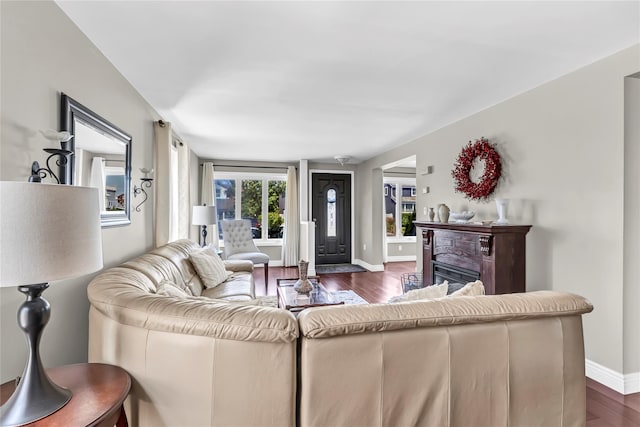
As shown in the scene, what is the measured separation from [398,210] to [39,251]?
763cm

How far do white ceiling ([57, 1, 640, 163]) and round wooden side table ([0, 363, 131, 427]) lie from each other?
5.84 feet

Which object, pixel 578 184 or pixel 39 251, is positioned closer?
pixel 39 251

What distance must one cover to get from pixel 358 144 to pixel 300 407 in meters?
4.52

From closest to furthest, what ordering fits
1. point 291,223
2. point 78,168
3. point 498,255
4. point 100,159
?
point 78,168 → point 100,159 → point 498,255 → point 291,223

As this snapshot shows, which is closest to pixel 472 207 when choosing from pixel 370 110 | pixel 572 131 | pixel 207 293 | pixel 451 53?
pixel 572 131

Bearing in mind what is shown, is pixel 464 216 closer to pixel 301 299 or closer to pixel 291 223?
pixel 301 299

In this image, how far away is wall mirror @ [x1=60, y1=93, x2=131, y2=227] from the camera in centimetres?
177

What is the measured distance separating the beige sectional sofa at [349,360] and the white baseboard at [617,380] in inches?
49.7

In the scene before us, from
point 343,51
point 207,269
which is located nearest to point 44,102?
point 343,51

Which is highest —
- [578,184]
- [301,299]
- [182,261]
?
[578,184]

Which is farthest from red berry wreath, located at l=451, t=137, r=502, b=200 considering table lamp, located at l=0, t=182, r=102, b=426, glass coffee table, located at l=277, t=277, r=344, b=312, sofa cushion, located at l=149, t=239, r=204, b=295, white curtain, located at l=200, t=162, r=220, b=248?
white curtain, located at l=200, t=162, r=220, b=248

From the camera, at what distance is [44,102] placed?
1571 mm

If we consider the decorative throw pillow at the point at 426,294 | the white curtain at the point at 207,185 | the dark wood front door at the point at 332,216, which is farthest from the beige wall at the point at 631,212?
the white curtain at the point at 207,185

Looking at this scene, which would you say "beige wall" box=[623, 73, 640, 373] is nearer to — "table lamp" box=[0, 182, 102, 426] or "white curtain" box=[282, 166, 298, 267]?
"table lamp" box=[0, 182, 102, 426]
